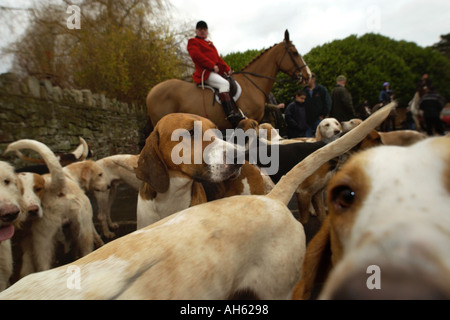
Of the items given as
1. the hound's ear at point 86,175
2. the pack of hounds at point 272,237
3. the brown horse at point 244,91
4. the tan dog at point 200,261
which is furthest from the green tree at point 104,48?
the tan dog at point 200,261

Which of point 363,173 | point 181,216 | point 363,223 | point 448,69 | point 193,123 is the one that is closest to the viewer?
point 363,223

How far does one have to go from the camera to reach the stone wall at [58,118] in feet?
18.7

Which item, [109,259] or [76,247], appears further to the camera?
[76,247]

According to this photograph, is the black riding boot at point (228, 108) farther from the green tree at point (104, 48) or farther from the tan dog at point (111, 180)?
the green tree at point (104, 48)

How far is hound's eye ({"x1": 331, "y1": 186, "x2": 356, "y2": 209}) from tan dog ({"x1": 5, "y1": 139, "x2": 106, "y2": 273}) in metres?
2.65

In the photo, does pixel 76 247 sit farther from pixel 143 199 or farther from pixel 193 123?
pixel 193 123

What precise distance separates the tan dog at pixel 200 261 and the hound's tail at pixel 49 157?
1.71 metres

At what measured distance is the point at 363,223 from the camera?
0.85 m

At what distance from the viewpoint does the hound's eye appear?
102cm

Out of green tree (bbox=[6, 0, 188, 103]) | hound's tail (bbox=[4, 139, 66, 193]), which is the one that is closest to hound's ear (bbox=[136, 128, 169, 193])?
hound's tail (bbox=[4, 139, 66, 193])

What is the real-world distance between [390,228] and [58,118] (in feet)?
28.5

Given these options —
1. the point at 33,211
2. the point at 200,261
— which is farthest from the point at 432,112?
the point at 33,211
